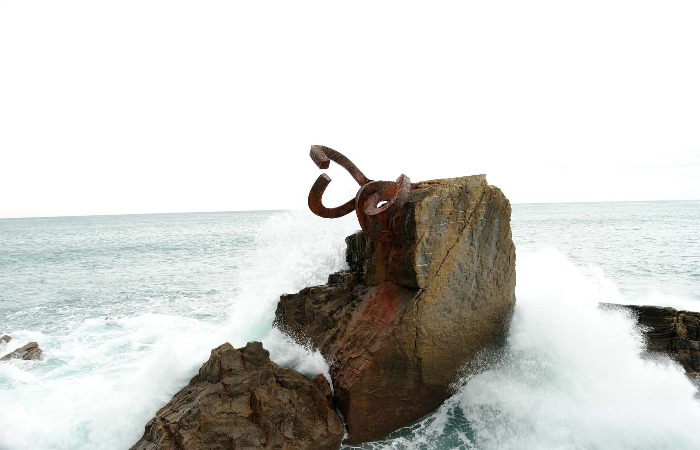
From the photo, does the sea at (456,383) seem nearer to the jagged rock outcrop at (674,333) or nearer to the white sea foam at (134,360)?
the white sea foam at (134,360)

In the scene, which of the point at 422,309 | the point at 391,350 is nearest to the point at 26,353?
the point at 391,350

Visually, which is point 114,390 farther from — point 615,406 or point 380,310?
point 615,406

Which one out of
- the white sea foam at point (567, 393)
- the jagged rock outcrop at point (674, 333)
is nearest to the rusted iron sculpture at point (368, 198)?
the white sea foam at point (567, 393)

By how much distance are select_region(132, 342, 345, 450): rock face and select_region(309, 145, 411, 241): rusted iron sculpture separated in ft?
5.48

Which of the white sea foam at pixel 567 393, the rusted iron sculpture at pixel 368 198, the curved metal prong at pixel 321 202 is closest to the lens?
the white sea foam at pixel 567 393

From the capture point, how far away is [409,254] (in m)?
4.39

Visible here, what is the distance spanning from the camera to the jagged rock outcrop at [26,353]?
7.31m

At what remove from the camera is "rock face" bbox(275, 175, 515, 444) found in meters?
4.30

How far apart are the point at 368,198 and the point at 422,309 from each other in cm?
129

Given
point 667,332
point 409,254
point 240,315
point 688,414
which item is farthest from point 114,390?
point 667,332

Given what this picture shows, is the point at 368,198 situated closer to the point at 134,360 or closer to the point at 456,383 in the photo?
the point at 456,383

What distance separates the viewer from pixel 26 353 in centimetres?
741

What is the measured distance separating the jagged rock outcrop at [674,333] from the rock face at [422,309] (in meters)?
1.58

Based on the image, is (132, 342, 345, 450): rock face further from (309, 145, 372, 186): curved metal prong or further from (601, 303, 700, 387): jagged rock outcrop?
(601, 303, 700, 387): jagged rock outcrop
